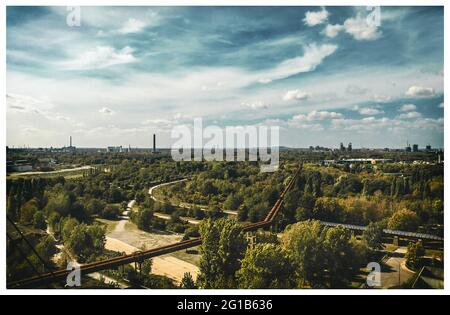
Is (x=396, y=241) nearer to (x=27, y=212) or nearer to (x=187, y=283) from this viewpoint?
(x=187, y=283)

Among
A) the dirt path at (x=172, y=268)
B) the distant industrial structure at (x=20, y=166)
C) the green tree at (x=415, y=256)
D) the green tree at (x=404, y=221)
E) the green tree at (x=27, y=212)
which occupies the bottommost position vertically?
the dirt path at (x=172, y=268)

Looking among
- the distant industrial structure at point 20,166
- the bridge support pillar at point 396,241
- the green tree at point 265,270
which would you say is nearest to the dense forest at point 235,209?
the green tree at point 265,270

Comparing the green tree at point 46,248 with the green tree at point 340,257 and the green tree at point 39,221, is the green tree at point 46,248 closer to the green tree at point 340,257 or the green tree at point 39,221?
the green tree at point 39,221

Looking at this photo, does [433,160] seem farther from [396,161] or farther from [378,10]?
[378,10]

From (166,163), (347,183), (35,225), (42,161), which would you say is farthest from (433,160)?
(42,161)

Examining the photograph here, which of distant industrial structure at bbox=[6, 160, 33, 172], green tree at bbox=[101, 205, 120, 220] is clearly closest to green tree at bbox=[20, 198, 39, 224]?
distant industrial structure at bbox=[6, 160, 33, 172]

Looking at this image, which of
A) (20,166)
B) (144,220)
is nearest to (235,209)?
(144,220)

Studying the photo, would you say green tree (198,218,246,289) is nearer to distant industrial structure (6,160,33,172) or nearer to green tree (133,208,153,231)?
green tree (133,208,153,231)
